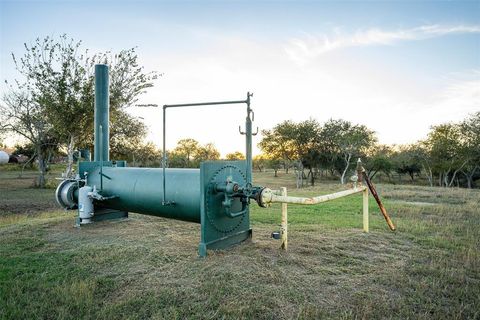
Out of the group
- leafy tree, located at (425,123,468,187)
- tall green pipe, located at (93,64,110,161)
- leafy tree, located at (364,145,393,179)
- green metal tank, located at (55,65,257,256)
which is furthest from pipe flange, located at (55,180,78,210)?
leafy tree, located at (425,123,468,187)

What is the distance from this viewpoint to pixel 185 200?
17.1 feet

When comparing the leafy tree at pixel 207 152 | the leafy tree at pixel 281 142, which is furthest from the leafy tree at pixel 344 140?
the leafy tree at pixel 207 152

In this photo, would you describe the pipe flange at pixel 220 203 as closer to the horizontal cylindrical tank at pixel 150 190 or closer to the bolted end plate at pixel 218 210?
the bolted end plate at pixel 218 210

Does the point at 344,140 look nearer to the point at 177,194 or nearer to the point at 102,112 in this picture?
the point at 102,112

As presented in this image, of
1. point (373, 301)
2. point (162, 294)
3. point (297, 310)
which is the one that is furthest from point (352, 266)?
point (162, 294)

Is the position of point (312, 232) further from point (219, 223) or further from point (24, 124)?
point (24, 124)

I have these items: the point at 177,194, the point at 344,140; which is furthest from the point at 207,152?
the point at 177,194

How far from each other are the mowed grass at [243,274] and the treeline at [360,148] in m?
32.1

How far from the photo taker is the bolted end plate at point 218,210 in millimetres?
4770

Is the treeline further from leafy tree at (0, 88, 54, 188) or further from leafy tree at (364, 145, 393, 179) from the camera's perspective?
leafy tree at (0, 88, 54, 188)

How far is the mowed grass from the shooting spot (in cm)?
319

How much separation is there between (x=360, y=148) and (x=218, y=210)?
A: 118 ft

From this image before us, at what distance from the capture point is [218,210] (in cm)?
498

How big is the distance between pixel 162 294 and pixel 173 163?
37.1 meters
